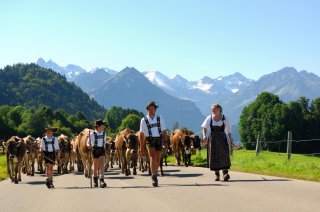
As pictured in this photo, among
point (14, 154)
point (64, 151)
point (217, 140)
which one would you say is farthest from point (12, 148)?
point (217, 140)

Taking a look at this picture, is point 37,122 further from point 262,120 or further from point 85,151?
point 85,151

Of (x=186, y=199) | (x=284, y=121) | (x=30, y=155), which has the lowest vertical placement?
(x=186, y=199)

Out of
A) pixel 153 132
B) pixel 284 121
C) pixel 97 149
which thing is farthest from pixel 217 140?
pixel 284 121

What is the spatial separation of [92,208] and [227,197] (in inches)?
108

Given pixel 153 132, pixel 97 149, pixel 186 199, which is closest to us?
pixel 186 199

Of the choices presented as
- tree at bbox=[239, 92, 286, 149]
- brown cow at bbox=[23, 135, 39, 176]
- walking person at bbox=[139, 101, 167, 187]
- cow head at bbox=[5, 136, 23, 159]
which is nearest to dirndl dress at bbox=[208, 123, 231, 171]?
walking person at bbox=[139, 101, 167, 187]

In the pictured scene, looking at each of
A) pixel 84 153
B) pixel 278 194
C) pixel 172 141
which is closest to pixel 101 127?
pixel 84 153

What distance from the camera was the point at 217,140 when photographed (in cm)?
1512

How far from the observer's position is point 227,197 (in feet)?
36.2

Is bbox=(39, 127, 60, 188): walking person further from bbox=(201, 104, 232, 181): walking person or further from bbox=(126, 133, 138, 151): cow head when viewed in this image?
bbox=(201, 104, 232, 181): walking person

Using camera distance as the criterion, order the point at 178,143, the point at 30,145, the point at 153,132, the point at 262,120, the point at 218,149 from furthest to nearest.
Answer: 1. the point at 262,120
2. the point at 178,143
3. the point at 30,145
4. the point at 218,149
5. the point at 153,132

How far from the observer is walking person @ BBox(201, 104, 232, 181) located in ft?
49.3

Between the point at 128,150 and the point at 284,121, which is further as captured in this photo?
the point at 284,121

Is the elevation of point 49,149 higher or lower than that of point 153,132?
lower
